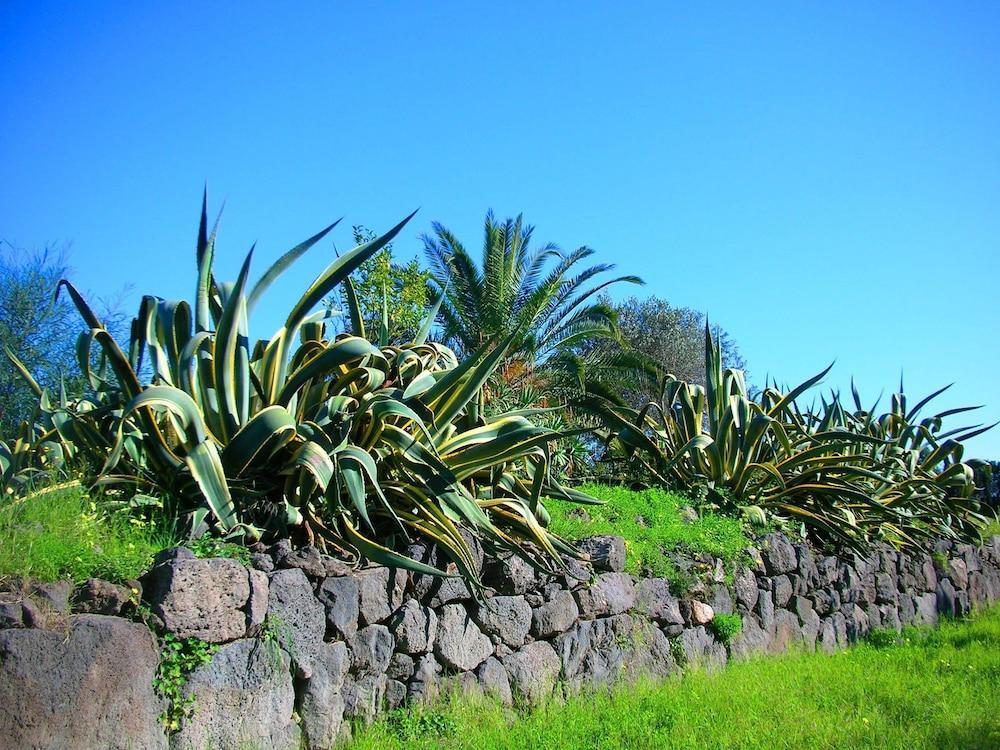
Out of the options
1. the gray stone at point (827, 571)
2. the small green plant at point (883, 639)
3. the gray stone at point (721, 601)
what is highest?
the gray stone at point (827, 571)

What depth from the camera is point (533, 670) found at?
536 cm

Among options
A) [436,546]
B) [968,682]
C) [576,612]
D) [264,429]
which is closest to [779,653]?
[968,682]

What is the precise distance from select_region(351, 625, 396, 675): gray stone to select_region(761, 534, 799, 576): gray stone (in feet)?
13.9

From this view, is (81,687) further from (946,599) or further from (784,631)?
(946,599)

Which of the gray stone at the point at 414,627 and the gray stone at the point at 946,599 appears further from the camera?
Answer: the gray stone at the point at 946,599

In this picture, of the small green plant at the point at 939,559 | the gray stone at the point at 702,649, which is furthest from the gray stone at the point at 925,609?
the gray stone at the point at 702,649

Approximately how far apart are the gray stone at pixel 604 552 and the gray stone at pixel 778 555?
2278 millimetres

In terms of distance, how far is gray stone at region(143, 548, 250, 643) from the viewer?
375cm

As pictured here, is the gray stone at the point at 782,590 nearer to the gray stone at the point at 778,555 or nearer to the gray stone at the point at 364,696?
the gray stone at the point at 778,555

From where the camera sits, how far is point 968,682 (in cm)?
684

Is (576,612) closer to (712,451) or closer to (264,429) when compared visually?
(264,429)

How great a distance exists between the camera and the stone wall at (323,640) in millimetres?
3305

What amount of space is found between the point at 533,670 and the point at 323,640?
4.85ft

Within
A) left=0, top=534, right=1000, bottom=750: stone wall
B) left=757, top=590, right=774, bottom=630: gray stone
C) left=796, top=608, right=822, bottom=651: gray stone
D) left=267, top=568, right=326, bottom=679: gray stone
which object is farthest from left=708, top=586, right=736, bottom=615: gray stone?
left=267, top=568, right=326, bottom=679: gray stone
